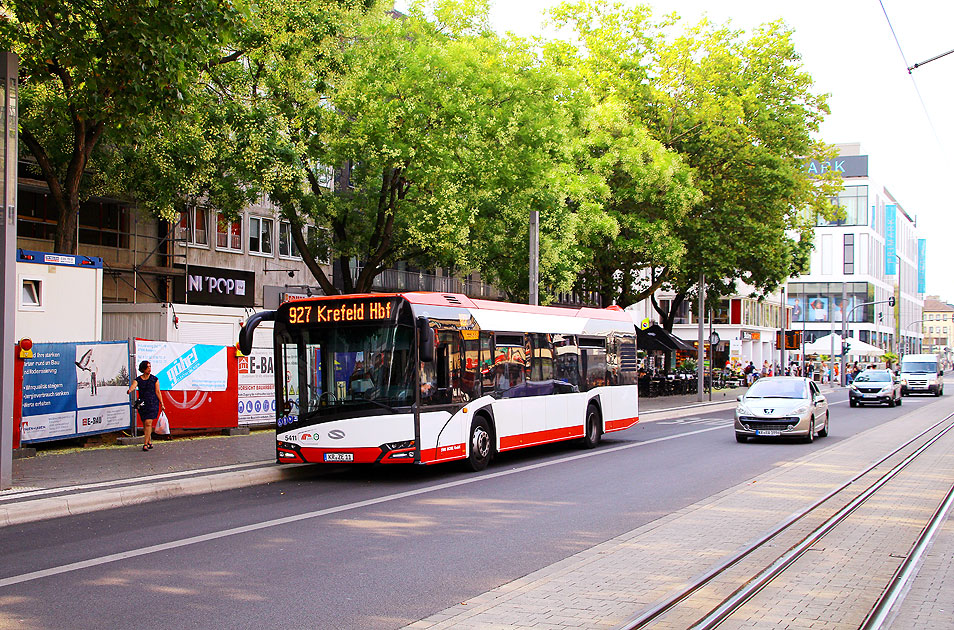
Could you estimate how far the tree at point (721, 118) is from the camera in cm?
3834

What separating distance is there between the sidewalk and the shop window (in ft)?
65.0

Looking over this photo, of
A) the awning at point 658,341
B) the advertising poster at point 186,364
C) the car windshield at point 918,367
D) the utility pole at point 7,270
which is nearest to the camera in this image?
the utility pole at point 7,270

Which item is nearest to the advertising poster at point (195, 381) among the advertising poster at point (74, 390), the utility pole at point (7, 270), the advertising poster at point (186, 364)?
the advertising poster at point (186, 364)

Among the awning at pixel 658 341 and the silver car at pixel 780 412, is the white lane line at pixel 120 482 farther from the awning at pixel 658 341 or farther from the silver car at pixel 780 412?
the awning at pixel 658 341

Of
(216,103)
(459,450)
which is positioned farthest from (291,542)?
(216,103)

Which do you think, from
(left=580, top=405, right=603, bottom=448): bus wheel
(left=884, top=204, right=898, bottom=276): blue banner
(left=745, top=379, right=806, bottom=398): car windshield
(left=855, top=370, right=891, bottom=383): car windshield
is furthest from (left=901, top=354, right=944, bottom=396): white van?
(left=884, top=204, right=898, bottom=276): blue banner

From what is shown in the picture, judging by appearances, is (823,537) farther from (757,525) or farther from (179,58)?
(179,58)

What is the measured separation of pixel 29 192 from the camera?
2997cm

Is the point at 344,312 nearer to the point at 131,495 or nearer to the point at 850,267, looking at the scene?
the point at 131,495

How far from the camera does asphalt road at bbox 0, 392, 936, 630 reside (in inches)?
275

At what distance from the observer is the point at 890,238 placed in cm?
11888

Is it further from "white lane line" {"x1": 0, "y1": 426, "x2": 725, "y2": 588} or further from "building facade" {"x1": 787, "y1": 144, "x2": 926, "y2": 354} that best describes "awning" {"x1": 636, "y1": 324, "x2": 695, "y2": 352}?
"building facade" {"x1": 787, "y1": 144, "x2": 926, "y2": 354}

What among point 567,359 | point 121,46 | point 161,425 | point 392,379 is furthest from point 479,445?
point 121,46

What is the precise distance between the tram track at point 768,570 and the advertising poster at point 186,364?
13.1 meters
